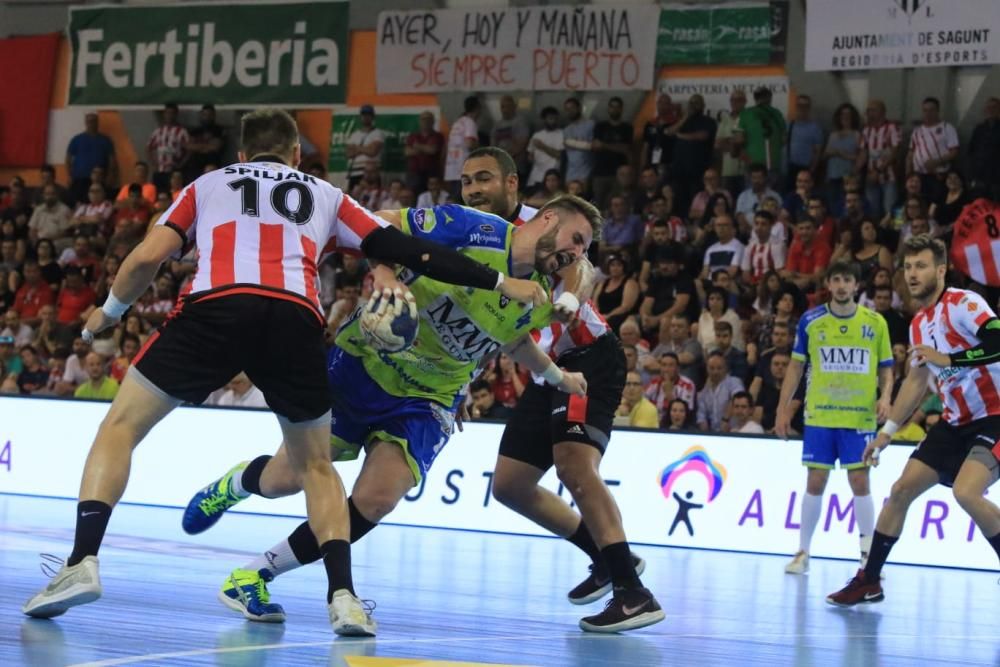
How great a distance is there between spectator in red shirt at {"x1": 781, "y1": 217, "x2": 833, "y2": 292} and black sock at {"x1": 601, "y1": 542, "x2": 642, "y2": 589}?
9.59 metres

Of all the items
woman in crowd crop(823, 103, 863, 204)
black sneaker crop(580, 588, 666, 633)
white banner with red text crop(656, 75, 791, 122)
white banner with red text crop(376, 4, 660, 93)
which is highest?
white banner with red text crop(376, 4, 660, 93)

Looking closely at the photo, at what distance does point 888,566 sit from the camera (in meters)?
12.5

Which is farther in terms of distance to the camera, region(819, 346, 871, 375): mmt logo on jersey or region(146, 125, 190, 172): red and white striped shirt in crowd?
region(146, 125, 190, 172): red and white striped shirt in crowd

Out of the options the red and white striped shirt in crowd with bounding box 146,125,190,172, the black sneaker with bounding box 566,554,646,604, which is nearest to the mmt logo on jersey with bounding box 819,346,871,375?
the black sneaker with bounding box 566,554,646,604

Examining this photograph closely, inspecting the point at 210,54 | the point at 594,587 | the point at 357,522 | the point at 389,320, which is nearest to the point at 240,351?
the point at 389,320

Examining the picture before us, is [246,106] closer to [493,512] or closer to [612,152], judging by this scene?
[612,152]

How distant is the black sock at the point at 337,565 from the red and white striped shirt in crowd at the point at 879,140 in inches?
493

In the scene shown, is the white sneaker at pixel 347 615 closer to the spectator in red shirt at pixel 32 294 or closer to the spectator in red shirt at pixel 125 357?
the spectator in red shirt at pixel 125 357

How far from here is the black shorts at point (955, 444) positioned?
8875 millimetres

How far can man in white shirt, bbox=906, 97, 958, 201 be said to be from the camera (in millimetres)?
17344

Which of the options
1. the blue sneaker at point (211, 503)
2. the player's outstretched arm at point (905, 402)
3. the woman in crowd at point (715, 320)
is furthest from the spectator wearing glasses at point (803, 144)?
the blue sneaker at point (211, 503)

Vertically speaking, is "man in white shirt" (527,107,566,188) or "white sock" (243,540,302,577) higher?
"man in white shirt" (527,107,566,188)

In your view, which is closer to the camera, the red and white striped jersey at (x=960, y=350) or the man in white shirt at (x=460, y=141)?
the red and white striped jersey at (x=960, y=350)

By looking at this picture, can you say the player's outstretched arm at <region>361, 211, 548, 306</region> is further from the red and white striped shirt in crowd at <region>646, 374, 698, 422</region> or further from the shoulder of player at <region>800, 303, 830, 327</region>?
the red and white striped shirt in crowd at <region>646, 374, 698, 422</region>
